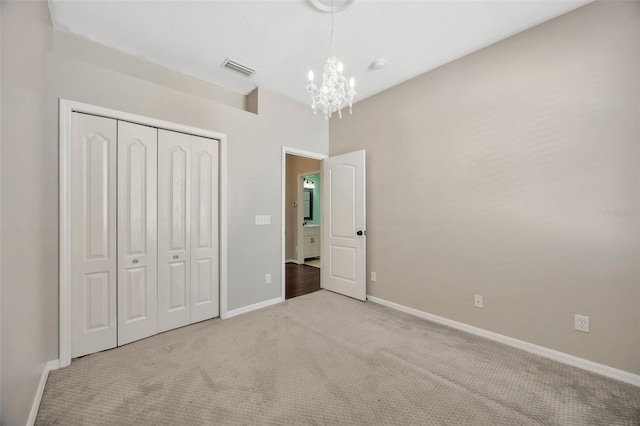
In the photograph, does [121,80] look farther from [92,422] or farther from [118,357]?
[92,422]

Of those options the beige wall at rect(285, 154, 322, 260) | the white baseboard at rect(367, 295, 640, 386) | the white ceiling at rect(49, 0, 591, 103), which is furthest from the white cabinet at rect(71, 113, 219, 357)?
the beige wall at rect(285, 154, 322, 260)

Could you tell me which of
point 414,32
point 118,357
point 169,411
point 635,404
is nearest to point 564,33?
point 414,32

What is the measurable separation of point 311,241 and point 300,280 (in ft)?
5.84

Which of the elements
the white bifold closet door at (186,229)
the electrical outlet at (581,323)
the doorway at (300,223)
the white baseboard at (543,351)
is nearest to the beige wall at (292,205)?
the doorway at (300,223)

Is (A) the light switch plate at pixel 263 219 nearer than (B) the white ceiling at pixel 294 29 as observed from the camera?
No

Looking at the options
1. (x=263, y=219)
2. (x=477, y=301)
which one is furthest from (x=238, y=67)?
(x=477, y=301)

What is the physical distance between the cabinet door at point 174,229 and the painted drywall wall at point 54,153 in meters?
0.32

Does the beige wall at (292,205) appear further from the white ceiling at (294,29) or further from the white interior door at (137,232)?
the white interior door at (137,232)

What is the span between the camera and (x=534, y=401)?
5.27 feet

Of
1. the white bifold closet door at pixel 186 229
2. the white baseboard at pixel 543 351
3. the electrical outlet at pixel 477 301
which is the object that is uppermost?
the white bifold closet door at pixel 186 229

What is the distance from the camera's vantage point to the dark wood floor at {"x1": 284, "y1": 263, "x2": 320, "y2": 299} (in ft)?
12.6

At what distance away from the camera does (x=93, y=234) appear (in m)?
2.12

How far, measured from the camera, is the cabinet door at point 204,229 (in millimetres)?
2686

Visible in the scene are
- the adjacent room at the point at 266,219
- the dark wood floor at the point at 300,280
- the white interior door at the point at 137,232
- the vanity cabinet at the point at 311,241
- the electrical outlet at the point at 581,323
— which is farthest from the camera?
the vanity cabinet at the point at 311,241
